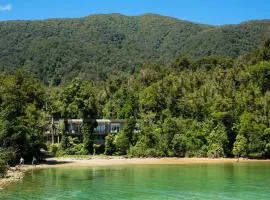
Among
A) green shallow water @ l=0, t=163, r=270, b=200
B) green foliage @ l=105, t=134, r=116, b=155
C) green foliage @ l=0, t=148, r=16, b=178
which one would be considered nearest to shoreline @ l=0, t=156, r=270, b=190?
green foliage @ l=0, t=148, r=16, b=178

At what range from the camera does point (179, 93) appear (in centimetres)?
9525

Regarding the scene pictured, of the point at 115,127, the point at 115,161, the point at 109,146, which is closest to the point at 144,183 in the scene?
the point at 115,161

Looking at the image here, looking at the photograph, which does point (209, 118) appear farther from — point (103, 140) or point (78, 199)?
point (78, 199)

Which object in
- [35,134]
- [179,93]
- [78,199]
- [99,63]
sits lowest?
[78,199]

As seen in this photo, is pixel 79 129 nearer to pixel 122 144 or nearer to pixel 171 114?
pixel 122 144

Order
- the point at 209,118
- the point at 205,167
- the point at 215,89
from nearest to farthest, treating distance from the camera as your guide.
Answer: the point at 205,167 → the point at 209,118 → the point at 215,89

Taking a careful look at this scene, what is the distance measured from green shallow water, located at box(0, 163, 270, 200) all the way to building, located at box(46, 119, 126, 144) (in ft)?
83.4

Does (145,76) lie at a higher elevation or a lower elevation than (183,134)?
higher

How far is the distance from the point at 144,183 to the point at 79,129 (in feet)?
137

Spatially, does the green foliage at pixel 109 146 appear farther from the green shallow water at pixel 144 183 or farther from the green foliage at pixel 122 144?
the green shallow water at pixel 144 183

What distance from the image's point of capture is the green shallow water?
39834 mm

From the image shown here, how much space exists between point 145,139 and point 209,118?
11997 mm

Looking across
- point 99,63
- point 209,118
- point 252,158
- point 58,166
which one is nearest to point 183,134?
point 209,118

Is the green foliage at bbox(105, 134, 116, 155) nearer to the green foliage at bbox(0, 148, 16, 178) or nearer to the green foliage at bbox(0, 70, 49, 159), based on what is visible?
the green foliage at bbox(0, 70, 49, 159)
